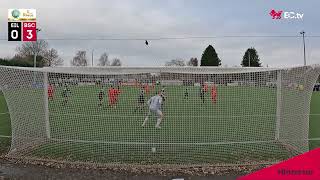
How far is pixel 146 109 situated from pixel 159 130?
691 millimetres

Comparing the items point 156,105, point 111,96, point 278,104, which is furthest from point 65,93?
point 278,104

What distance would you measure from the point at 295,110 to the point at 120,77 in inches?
185

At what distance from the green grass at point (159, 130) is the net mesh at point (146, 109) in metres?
0.03

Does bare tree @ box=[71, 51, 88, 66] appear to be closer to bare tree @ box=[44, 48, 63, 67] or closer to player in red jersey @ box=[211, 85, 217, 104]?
bare tree @ box=[44, 48, 63, 67]

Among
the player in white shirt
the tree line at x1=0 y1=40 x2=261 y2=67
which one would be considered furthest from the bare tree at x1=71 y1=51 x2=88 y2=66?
the player in white shirt

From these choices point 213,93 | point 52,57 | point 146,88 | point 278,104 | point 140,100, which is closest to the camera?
point 213,93

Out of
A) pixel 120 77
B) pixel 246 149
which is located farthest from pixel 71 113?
pixel 246 149

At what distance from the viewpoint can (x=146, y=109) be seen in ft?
38.0

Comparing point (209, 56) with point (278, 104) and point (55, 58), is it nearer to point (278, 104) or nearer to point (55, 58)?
point (55, 58)

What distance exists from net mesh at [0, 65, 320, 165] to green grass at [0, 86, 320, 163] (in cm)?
3

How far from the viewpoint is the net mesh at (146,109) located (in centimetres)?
1003

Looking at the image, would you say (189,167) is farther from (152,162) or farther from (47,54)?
(47,54)

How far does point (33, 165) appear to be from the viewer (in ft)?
29.9

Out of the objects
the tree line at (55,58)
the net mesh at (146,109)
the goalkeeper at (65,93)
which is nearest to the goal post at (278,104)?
the net mesh at (146,109)
